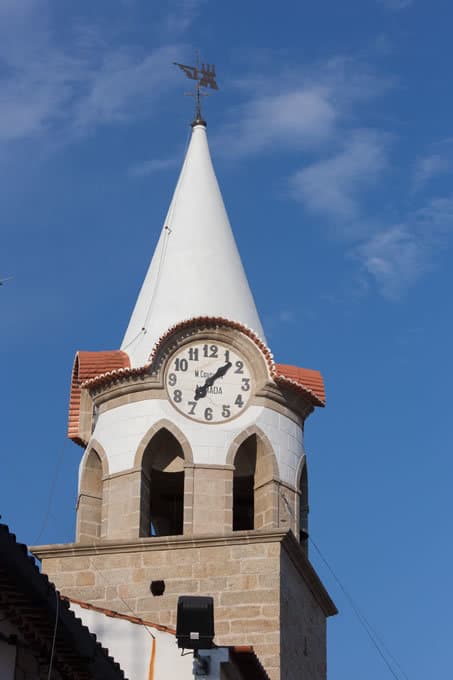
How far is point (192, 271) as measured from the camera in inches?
1086

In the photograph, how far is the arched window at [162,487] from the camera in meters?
25.4

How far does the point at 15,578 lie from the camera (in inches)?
573

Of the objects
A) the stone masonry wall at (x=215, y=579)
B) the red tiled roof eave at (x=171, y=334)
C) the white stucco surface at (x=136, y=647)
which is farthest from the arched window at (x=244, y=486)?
the white stucco surface at (x=136, y=647)

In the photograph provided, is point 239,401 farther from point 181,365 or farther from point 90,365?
point 90,365

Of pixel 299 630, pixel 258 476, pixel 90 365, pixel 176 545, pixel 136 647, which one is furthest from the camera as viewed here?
pixel 90 365

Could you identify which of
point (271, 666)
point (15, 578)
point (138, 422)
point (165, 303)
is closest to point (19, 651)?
point (15, 578)

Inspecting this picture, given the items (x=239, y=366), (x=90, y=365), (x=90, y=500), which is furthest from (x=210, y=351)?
(x=90, y=500)

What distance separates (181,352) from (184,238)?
9.16 feet

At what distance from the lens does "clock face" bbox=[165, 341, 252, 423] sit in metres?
25.8

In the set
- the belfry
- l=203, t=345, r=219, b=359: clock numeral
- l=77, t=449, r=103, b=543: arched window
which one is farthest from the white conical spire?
l=77, t=449, r=103, b=543: arched window

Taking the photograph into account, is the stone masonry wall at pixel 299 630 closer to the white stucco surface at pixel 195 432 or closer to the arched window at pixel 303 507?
the arched window at pixel 303 507

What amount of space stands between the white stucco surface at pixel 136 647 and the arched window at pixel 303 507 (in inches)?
194

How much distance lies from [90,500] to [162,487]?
5.08 feet

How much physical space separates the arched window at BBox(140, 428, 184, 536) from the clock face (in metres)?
0.65
